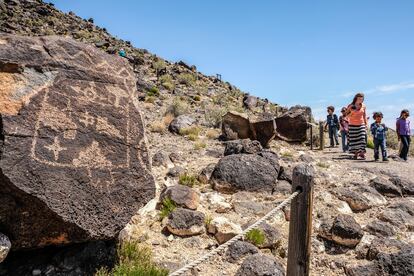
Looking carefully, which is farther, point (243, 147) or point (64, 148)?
point (243, 147)

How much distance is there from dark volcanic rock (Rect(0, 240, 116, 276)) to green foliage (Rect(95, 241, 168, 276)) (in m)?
0.14

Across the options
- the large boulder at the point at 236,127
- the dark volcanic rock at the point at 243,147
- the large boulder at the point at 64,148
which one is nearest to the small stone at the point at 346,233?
the large boulder at the point at 64,148

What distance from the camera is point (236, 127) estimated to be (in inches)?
539

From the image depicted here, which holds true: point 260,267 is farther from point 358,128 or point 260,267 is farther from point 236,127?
point 236,127

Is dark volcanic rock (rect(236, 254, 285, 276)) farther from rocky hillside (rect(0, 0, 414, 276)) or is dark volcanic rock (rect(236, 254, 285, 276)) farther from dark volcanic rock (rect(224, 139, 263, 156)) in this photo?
dark volcanic rock (rect(224, 139, 263, 156))

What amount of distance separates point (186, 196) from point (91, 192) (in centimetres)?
288

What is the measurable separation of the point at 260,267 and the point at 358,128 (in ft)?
24.7

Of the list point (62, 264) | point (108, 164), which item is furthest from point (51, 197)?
point (62, 264)

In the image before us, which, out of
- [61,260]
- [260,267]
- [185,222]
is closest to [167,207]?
[185,222]

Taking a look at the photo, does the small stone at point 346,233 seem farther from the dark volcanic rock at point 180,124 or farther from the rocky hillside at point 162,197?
the dark volcanic rock at point 180,124

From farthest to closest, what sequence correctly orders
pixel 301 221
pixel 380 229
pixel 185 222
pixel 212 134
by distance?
pixel 212 134, pixel 380 229, pixel 185 222, pixel 301 221

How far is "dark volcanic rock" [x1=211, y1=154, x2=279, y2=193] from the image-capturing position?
779 centimetres

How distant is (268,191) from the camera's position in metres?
7.88

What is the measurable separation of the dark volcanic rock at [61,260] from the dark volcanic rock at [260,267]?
181 centimetres
